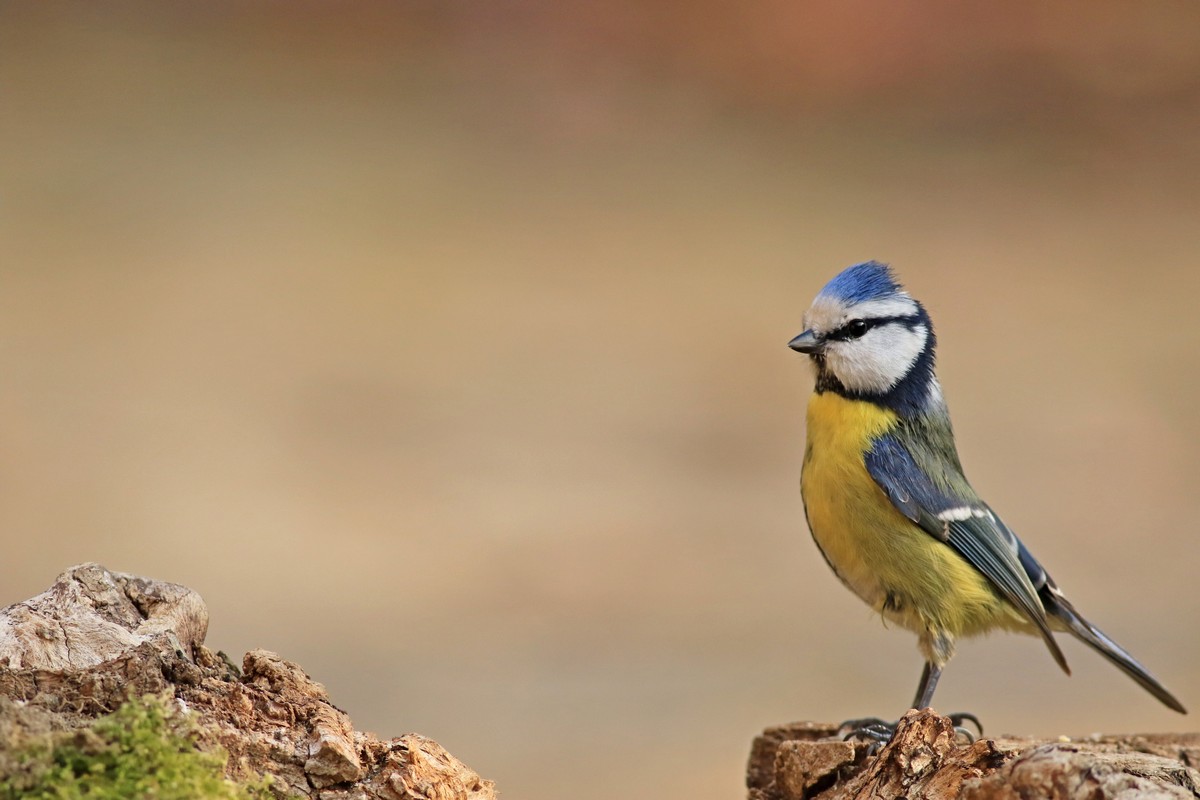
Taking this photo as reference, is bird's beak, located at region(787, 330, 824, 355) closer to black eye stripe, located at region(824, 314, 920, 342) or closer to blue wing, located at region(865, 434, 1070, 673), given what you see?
black eye stripe, located at region(824, 314, 920, 342)

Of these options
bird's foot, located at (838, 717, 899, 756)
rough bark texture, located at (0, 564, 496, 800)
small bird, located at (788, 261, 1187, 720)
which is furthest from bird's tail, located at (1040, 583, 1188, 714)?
rough bark texture, located at (0, 564, 496, 800)

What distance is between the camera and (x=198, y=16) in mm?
7809

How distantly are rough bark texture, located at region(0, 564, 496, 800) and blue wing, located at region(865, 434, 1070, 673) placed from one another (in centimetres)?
90

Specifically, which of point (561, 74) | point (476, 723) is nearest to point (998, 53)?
point (561, 74)

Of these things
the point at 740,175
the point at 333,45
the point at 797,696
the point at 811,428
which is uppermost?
the point at 333,45

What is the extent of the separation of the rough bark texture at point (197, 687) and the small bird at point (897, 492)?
869 mm

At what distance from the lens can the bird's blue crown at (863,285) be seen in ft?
6.61

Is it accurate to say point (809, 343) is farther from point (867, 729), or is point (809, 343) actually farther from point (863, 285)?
point (867, 729)

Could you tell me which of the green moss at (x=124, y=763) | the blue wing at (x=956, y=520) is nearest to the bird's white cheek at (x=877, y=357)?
the blue wing at (x=956, y=520)

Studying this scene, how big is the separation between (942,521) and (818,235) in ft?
18.4

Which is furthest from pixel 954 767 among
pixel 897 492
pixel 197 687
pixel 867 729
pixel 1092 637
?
pixel 1092 637

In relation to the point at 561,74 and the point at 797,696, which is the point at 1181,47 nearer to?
the point at 561,74

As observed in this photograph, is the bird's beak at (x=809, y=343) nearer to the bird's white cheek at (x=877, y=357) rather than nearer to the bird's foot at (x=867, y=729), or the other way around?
the bird's white cheek at (x=877, y=357)

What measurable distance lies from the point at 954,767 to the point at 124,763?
Result: 0.87m
